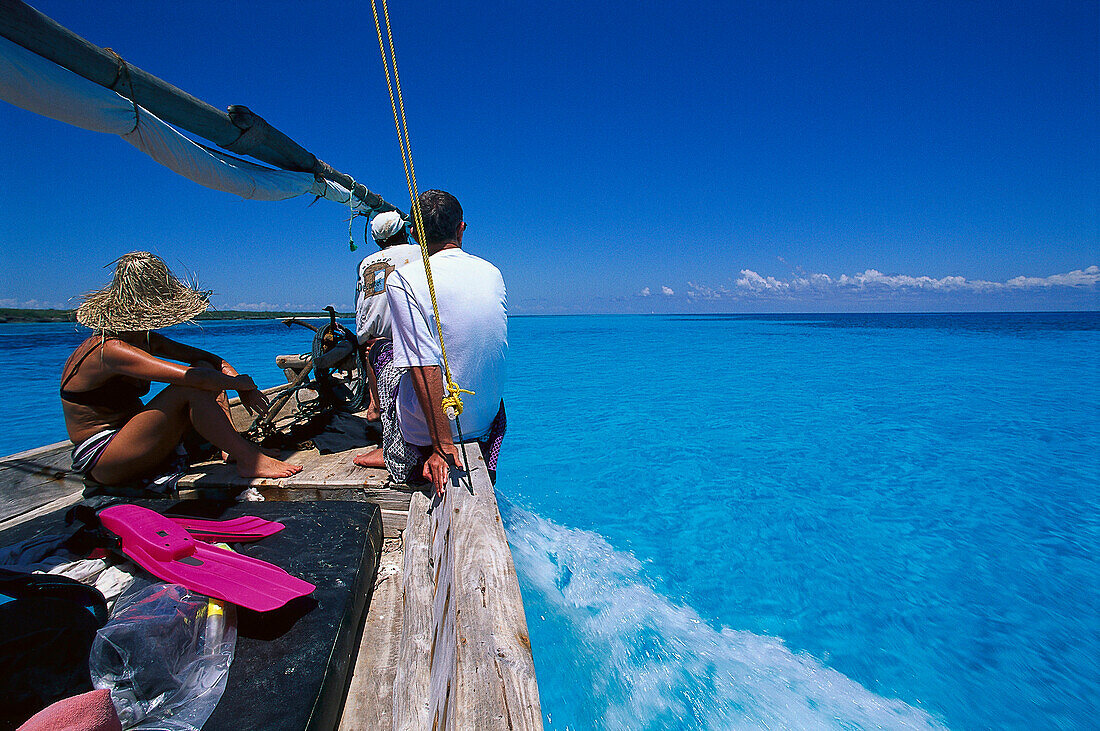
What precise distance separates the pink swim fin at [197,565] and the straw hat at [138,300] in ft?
3.29

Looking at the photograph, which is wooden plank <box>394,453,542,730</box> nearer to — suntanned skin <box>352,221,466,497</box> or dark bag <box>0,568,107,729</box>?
suntanned skin <box>352,221,466,497</box>

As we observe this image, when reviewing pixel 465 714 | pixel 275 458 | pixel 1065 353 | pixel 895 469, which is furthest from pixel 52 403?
pixel 1065 353

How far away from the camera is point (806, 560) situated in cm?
471

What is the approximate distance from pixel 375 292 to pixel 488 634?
8.65 feet

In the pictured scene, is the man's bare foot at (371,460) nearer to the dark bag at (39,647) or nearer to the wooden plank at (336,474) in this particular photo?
the wooden plank at (336,474)

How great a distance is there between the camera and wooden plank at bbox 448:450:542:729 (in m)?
0.75

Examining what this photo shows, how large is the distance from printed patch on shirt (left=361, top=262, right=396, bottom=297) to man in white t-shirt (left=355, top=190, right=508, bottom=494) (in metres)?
0.72

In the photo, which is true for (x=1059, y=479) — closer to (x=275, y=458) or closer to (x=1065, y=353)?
(x=275, y=458)

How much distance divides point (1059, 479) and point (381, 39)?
1006 centimetres

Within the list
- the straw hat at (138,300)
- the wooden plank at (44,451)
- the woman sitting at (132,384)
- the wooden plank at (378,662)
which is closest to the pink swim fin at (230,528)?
the wooden plank at (378,662)

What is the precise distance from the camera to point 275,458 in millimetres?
2904

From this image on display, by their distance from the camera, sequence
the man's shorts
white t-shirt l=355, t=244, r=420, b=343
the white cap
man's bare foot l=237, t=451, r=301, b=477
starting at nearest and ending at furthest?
the man's shorts → man's bare foot l=237, t=451, r=301, b=477 → white t-shirt l=355, t=244, r=420, b=343 → the white cap

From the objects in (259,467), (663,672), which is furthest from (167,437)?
(663,672)

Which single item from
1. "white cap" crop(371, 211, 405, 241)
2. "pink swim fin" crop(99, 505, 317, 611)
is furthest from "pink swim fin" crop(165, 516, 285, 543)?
"white cap" crop(371, 211, 405, 241)
